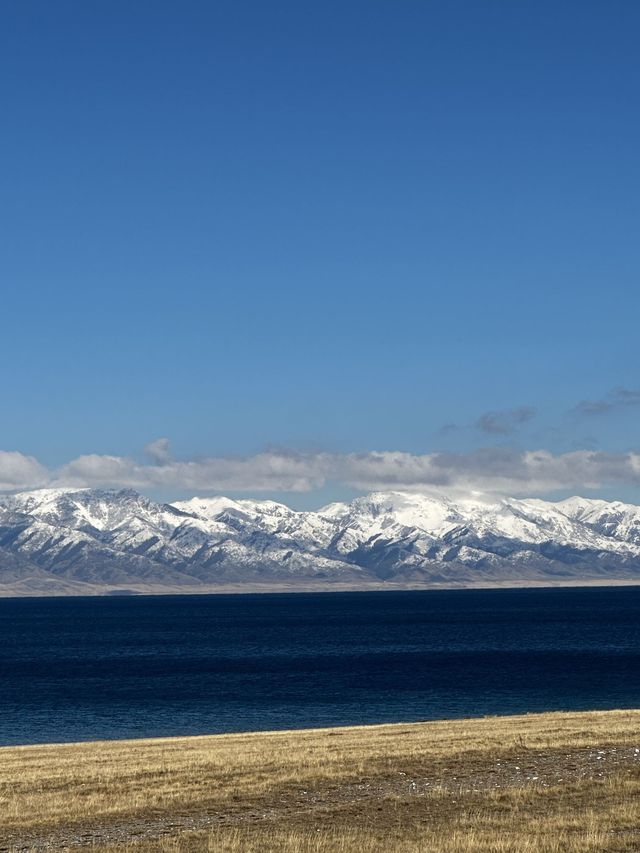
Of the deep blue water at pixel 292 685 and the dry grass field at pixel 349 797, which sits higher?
the dry grass field at pixel 349 797

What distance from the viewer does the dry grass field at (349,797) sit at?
24.2 m

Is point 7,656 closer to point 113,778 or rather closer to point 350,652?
point 350,652

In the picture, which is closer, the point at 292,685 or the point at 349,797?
the point at 349,797

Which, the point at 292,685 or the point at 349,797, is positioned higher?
the point at 349,797

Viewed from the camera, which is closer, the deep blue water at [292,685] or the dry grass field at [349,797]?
the dry grass field at [349,797]

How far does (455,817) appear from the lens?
2628cm

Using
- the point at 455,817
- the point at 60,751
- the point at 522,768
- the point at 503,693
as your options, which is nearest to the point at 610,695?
the point at 503,693

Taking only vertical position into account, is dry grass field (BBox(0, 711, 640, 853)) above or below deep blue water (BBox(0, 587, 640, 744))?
above

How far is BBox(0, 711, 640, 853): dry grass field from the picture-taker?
24.2 meters

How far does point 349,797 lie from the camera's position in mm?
29625

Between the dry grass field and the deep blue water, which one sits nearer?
the dry grass field

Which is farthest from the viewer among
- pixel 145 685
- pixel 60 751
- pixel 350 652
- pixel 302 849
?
pixel 350 652

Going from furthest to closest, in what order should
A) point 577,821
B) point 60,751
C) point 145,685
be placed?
point 145,685, point 60,751, point 577,821

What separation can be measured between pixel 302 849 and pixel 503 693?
80.1m
